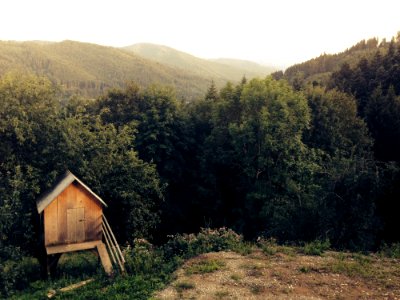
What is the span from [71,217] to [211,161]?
15706 millimetres

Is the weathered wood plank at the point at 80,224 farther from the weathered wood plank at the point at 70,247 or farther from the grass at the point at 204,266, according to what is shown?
the grass at the point at 204,266

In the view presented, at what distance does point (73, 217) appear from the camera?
19734 mm

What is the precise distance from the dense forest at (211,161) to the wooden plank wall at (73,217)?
1.72 m

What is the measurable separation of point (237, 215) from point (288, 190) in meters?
5.53

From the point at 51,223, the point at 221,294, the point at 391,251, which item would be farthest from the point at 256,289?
the point at 51,223

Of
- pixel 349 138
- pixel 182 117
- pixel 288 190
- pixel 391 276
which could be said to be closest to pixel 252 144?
pixel 288 190

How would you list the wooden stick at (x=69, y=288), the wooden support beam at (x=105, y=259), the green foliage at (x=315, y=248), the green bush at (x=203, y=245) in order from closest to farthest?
the wooden stick at (x=69, y=288) → the green foliage at (x=315, y=248) → the wooden support beam at (x=105, y=259) → the green bush at (x=203, y=245)

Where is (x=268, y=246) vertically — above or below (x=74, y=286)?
above

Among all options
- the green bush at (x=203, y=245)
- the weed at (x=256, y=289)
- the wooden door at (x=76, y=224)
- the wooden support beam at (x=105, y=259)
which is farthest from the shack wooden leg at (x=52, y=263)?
the weed at (x=256, y=289)

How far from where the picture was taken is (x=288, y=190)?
89.9ft

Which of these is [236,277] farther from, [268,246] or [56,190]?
[56,190]

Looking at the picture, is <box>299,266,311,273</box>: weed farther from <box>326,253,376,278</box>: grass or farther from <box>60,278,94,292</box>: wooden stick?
<box>60,278,94,292</box>: wooden stick

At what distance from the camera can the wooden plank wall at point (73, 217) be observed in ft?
63.0

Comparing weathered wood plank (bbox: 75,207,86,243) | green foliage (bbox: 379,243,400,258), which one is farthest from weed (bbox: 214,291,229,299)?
weathered wood plank (bbox: 75,207,86,243)
